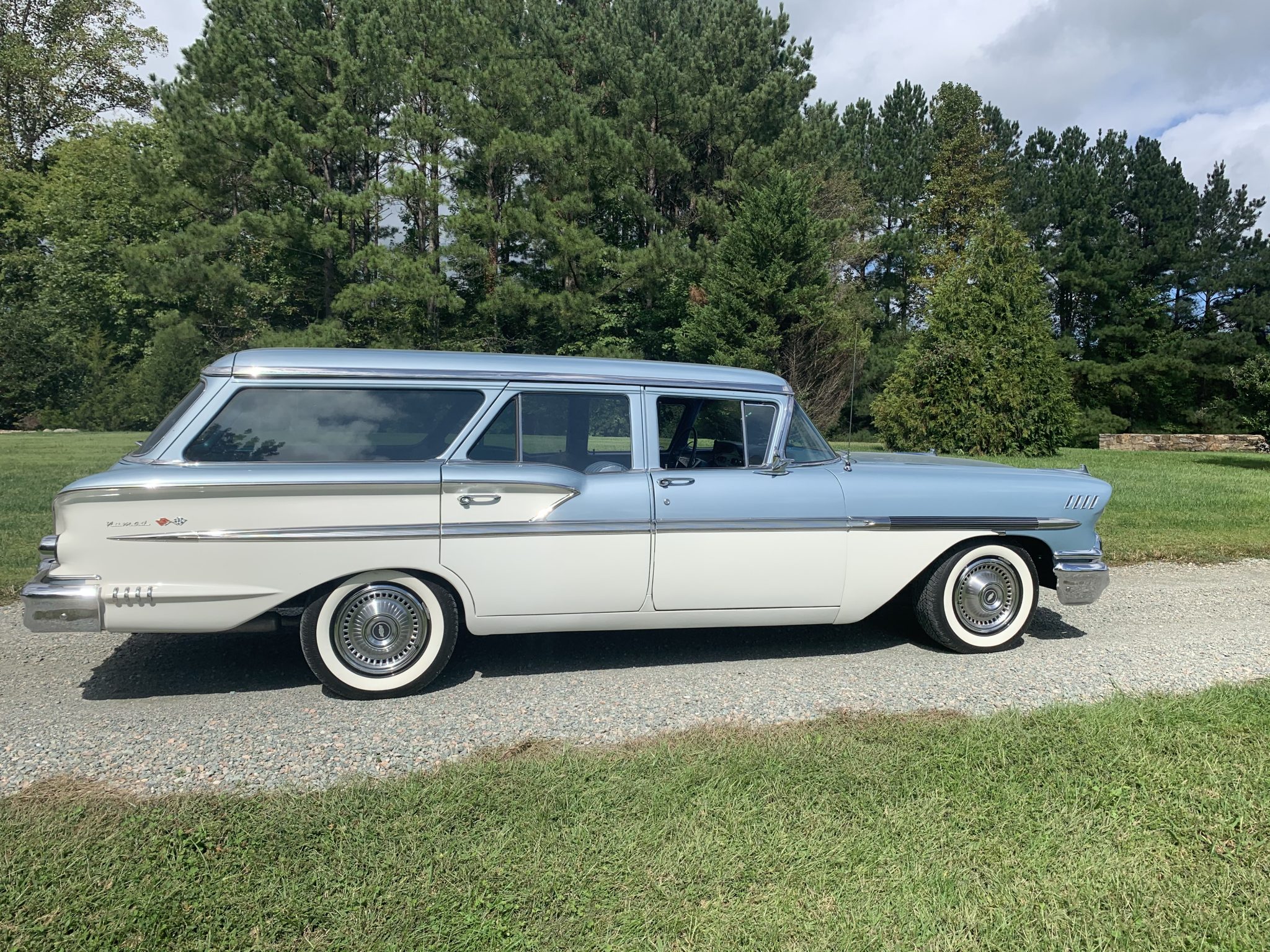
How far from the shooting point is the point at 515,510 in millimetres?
4246

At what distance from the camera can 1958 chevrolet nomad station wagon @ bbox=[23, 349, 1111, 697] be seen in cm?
391

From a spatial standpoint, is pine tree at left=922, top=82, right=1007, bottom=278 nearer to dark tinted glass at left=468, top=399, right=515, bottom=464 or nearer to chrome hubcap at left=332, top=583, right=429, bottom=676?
dark tinted glass at left=468, top=399, right=515, bottom=464

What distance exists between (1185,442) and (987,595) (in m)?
28.4

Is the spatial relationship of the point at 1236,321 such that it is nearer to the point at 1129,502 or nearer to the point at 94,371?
the point at 1129,502

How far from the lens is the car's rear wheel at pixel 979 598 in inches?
196

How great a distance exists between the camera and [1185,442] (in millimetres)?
28109

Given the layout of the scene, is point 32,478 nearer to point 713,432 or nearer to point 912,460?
point 713,432

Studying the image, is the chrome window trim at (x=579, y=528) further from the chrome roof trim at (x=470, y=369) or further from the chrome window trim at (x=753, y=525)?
the chrome roof trim at (x=470, y=369)

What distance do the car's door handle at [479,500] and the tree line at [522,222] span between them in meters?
21.0

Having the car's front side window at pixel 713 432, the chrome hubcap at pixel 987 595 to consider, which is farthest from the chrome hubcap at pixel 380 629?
the chrome hubcap at pixel 987 595

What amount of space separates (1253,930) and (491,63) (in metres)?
32.3

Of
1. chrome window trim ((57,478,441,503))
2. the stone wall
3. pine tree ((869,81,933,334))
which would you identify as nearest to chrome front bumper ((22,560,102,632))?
chrome window trim ((57,478,441,503))

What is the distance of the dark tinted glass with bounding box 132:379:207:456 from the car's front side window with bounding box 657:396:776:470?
235 centimetres

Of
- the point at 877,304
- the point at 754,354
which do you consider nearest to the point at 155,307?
the point at 754,354
